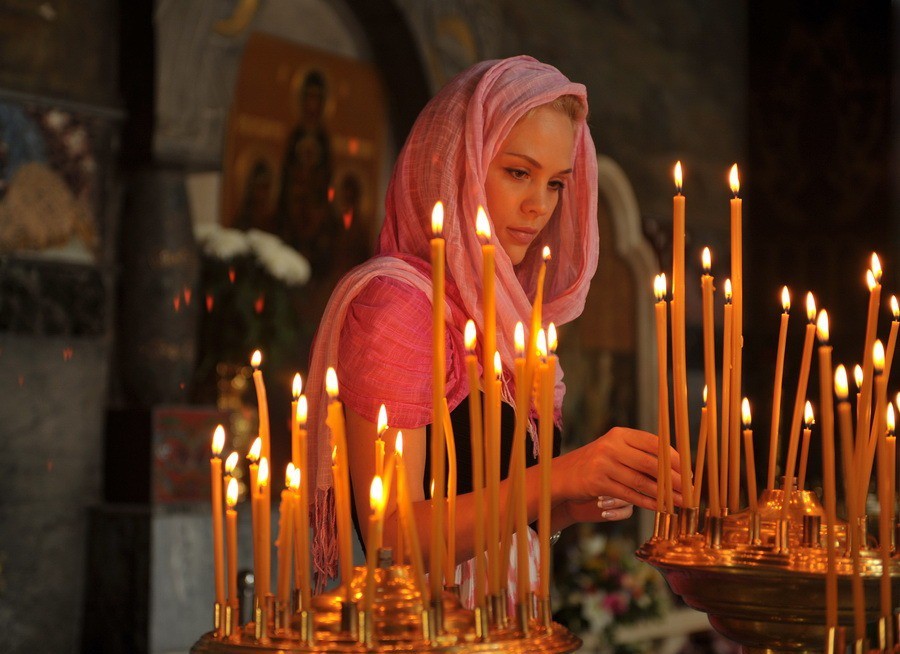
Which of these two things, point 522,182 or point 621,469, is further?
point 522,182

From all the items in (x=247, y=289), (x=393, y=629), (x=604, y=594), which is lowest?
(x=604, y=594)

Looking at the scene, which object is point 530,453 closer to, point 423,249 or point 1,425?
point 423,249

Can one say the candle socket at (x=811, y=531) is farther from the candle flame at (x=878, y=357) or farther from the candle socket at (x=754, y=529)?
the candle flame at (x=878, y=357)

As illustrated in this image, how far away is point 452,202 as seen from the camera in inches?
70.1

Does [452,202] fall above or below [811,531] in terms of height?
above

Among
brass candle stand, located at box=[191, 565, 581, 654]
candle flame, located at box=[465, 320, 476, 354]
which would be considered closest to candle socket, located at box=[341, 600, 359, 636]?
brass candle stand, located at box=[191, 565, 581, 654]

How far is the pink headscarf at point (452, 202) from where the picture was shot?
170cm

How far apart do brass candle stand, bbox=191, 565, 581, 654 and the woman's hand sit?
0.35 metres

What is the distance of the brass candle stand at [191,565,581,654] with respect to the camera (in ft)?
3.00

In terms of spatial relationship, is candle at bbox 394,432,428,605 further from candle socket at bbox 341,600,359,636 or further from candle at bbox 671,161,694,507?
candle at bbox 671,161,694,507

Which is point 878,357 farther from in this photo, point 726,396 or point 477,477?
point 477,477

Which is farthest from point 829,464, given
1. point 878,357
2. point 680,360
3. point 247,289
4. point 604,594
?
point 604,594

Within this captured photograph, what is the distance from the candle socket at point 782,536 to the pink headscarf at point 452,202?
66cm

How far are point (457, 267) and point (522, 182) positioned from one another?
0.50 feet
